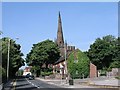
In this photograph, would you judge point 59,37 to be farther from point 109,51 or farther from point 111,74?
point 111,74

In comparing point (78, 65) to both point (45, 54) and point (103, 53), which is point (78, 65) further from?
point (45, 54)

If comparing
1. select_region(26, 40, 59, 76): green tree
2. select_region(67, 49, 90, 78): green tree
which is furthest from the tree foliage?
select_region(67, 49, 90, 78): green tree

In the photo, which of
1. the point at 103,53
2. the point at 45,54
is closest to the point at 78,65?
the point at 103,53

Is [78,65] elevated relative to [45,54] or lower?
lower

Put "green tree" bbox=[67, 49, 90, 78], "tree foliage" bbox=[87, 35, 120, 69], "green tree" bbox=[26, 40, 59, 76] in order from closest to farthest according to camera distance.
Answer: "green tree" bbox=[67, 49, 90, 78] → "tree foliage" bbox=[87, 35, 120, 69] → "green tree" bbox=[26, 40, 59, 76]

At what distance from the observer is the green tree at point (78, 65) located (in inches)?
3442

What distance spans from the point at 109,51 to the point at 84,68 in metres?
20.4

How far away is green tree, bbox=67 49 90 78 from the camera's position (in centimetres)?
8744

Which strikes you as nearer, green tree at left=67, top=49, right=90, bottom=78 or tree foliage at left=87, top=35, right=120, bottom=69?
green tree at left=67, top=49, right=90, bottom=78

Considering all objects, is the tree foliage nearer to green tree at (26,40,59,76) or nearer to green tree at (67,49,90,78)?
green tree at (26,40,59,76)

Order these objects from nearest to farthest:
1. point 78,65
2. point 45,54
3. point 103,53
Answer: point 78,65 → point 103,53 → point 45,54

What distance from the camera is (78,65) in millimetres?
88250

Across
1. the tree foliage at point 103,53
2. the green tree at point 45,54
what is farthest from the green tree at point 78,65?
the green tree at point 45,54

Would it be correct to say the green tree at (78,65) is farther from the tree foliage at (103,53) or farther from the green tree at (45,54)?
the green tree at (45,54)
